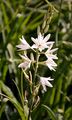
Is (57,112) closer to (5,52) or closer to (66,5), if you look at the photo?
(5,52)

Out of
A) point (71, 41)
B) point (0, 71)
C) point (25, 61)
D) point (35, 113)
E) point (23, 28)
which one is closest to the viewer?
point (25, 61)

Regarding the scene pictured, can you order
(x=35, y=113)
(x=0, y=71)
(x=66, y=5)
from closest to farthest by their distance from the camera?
(x=35, y=113), (x=0, y=71), (x=66, y=5)

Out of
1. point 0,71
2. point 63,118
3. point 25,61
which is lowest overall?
point 63,118

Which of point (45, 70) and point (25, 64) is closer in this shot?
point (25, 64)

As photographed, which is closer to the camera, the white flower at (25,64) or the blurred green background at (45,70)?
the white flower at (25,64)

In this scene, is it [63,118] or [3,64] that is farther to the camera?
[3,64]

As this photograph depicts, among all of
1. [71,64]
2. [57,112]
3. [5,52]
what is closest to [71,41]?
[71,64]

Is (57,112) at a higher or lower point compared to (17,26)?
lower

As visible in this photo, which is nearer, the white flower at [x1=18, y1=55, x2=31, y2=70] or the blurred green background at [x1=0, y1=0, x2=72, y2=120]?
the white flower at [x1=18, y1=55, x2=31, y2=70]

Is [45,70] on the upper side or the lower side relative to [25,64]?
lower

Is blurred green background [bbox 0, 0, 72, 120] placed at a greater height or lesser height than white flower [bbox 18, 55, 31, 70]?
lesser

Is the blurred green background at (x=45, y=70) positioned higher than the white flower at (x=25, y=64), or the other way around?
the white flower at (x=25, y=64)
